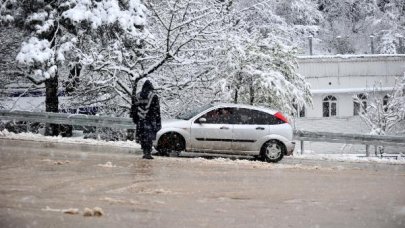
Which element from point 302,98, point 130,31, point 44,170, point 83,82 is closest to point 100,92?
point 83,82

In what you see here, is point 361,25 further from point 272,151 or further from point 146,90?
point 146,90

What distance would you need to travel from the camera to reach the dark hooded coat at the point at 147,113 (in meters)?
12.7

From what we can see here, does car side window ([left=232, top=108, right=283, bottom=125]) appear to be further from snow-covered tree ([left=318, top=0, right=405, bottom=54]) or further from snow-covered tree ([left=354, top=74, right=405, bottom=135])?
snow-covered tree ([left=318, top=0, right=405, bottom=54])

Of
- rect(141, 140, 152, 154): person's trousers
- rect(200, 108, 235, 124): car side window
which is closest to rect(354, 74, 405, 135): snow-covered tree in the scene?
rect(200, 108, 235, 124): car side window

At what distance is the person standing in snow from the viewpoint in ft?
41.5

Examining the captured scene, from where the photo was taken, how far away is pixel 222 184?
32.8 feet

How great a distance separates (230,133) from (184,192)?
5349 millimetres

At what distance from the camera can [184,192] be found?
898 centimetres

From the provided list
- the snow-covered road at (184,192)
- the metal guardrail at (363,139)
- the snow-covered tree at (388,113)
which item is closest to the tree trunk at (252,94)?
the metal guardrail at (363,139)

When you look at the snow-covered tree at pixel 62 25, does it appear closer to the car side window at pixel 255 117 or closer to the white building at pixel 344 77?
the car side window at pixel 255 117

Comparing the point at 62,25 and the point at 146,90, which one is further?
the point at 62,25

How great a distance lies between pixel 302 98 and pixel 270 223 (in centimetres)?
1377

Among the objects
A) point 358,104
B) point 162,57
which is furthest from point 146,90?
point 358,104

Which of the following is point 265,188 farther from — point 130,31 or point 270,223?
point 130,31
